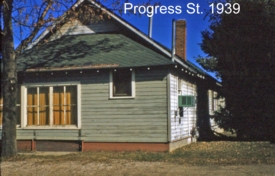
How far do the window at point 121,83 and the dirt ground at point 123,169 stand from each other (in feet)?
12.5

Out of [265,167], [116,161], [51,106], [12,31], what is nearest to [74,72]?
[51,106]

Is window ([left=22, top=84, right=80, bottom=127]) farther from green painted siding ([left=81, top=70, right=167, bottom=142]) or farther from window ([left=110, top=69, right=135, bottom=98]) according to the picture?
window ([left=110, top=69, right=135, bottom=98])

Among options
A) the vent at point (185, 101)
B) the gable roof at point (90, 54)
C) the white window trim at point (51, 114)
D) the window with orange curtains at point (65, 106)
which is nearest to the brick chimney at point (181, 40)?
the gable roof at point (90, 54)

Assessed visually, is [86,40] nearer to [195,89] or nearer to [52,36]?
[52,36]

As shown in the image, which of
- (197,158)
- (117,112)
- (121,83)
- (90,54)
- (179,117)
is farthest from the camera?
(179,117)

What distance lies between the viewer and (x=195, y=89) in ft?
63.5

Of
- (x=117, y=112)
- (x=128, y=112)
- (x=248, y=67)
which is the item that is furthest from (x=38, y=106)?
(x=248, y=67)

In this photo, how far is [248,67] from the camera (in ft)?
57.5

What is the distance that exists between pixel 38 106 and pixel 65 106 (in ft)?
3.92

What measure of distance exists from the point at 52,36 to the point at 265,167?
38.3 feet

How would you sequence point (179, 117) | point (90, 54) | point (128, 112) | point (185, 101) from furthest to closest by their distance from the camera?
point (179, 117), point (90, 54), point (185, 101), point (128, 112)

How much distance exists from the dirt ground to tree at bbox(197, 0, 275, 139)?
7614 millimetres

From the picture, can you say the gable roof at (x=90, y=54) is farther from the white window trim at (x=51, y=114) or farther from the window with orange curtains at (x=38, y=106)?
the window with orange curtains at (x=38, y=106)

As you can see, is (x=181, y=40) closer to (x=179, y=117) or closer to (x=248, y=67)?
(x=248, y=67)
